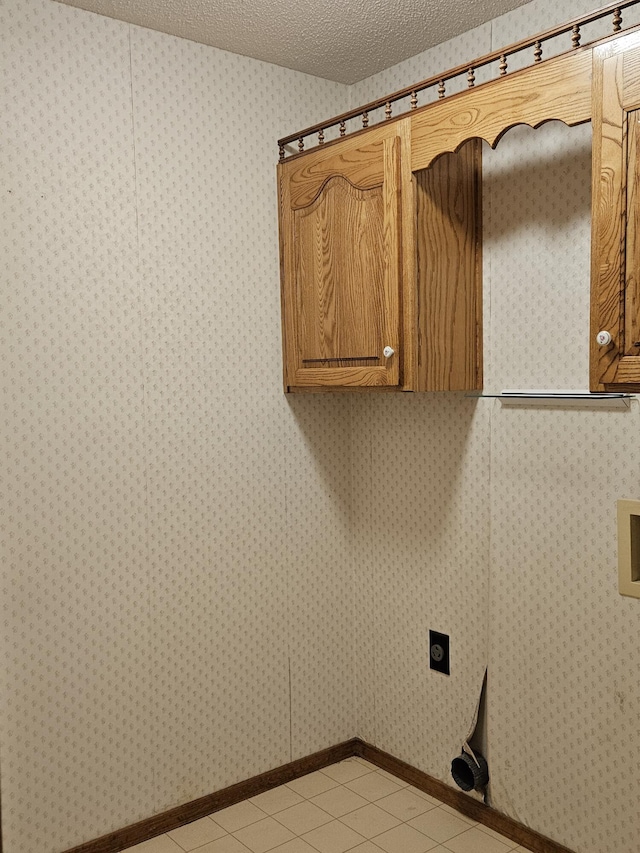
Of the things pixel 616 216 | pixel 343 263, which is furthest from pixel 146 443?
pixel 616 216

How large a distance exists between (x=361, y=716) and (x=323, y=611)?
0.43 metres

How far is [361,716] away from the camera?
107 inches

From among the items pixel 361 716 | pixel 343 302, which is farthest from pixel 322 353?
pixel 361 716

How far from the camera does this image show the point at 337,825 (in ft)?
7.40

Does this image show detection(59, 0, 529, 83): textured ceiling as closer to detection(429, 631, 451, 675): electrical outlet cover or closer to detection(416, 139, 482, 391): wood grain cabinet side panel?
detection(416, 139, 482, 391): wood grain cabinet side panel

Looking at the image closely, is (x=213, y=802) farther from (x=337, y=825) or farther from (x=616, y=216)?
(x=616, y=216)

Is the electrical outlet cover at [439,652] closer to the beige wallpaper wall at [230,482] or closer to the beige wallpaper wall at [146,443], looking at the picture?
the beige wallpaper wall at [230,482]

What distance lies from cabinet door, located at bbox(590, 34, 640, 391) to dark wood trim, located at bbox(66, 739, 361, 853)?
173 cm

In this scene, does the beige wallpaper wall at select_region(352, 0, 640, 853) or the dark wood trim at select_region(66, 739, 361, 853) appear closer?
the beige wallpaper wall at select_region(352, 0, 640, 853)

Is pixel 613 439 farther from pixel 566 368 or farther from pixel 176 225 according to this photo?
pixel 176 225

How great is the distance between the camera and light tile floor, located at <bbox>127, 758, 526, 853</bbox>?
2.15 m

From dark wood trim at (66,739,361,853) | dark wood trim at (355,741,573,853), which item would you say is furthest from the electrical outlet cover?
dark wood trim at (66,739,361,853)

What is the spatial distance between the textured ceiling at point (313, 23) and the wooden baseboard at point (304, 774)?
230cm

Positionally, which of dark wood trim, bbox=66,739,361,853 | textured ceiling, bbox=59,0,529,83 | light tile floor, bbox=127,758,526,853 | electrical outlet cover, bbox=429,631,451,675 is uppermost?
textured ceiling, bbox=59,0,529,83
